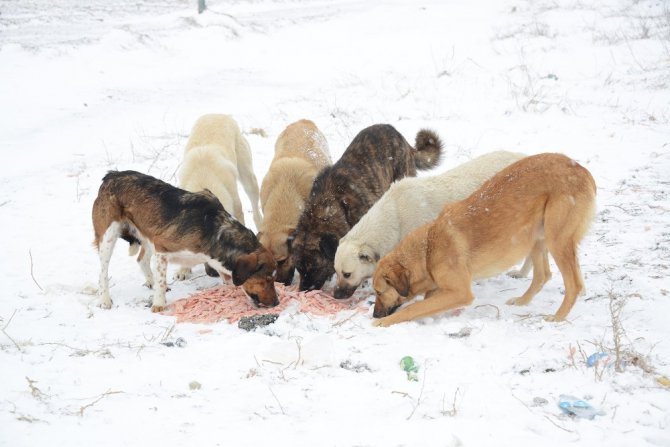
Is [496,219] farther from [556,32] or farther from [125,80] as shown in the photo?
[556,32]

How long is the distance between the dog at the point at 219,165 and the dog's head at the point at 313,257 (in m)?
1.40

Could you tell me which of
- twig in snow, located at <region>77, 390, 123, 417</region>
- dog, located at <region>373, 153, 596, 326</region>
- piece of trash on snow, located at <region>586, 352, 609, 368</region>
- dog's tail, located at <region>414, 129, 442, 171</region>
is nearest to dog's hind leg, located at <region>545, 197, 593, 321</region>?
dog, located at <region>373, 153, 596, 326</region>

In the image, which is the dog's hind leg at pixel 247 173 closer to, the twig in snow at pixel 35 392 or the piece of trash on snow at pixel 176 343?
the piece of trash on snow at pixel 176 343

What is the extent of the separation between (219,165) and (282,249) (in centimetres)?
177

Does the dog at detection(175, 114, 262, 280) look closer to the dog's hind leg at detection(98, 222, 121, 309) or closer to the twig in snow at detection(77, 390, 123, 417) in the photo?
the dog's hind leg at detection(98, 222, 121, 309)

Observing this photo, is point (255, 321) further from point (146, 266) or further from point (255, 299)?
point (146, 266)

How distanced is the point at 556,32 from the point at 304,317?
18708 millimetres

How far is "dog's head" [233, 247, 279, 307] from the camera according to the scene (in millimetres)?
6012

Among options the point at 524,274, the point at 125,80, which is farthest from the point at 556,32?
the point at 524,274

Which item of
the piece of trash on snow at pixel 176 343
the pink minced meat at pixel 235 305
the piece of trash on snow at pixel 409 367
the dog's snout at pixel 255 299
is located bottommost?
the pink minced meat at pixel 235 305

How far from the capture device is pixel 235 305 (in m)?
6.09

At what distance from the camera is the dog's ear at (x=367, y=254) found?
6094 millimetres

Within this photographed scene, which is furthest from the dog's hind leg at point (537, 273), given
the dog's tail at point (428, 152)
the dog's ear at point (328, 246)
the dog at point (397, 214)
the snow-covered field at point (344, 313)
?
the dog's tail at point (428, 152)

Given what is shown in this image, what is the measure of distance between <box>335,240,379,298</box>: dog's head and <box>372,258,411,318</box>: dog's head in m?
0.47
